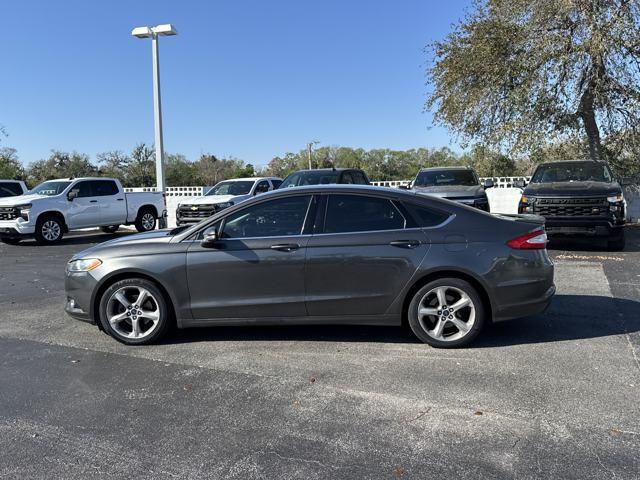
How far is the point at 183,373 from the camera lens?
448 centimetres

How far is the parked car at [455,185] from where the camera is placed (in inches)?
485

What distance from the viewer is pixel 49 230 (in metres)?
14.7

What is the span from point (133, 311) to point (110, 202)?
1205 centimetres

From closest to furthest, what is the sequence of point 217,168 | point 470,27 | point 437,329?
point 437,329 < point 470,27 < point 217,168

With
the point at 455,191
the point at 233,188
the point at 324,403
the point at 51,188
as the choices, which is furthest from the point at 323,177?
the point at 324,403

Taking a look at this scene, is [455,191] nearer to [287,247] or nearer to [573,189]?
[573,189]

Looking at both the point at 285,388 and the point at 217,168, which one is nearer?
the point at 285,388

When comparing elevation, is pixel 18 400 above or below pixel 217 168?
below

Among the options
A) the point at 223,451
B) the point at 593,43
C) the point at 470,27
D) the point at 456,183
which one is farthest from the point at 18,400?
the point at 470,27

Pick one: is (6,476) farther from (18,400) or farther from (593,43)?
(593,43)

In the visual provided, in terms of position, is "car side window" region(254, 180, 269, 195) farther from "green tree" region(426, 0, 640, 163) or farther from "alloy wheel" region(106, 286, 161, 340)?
"alloy wheel" region(106, 286, 161, 340)

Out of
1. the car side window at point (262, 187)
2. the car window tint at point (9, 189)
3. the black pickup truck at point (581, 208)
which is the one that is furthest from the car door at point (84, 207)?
the black pickup truck at point (581, 208)

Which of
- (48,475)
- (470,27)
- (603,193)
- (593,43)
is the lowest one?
(48,475)

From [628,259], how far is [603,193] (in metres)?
1.43
